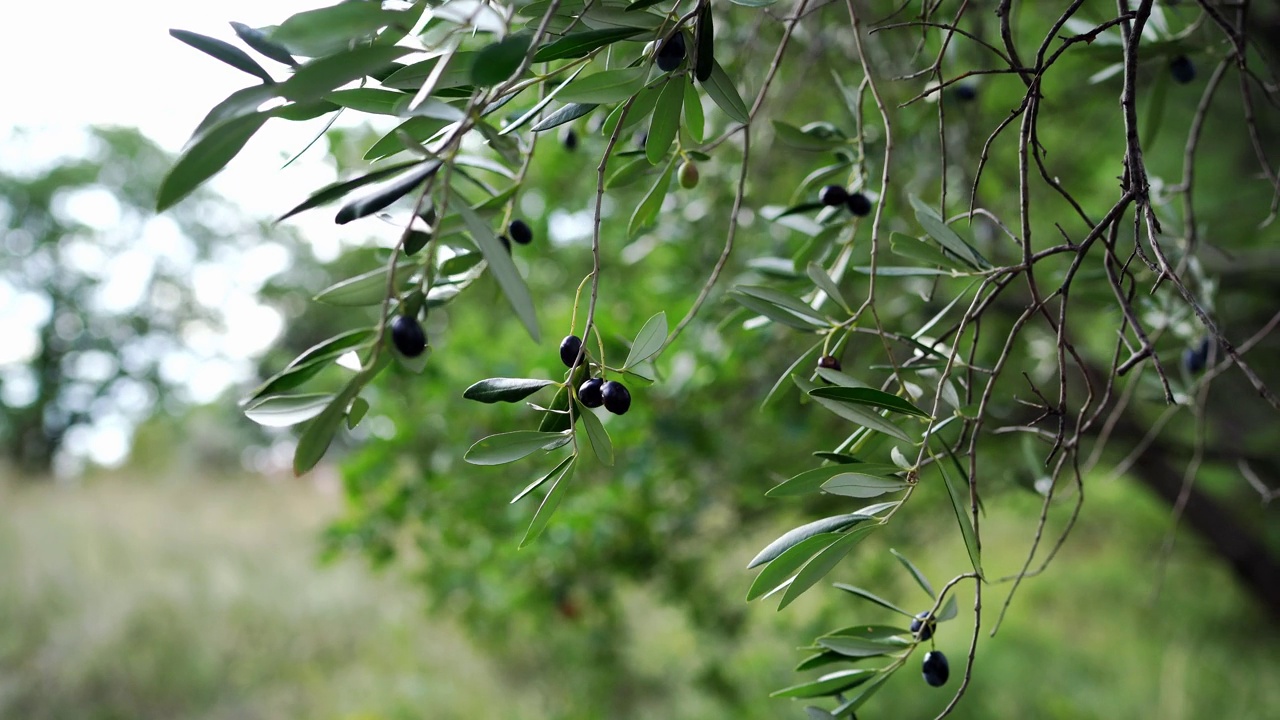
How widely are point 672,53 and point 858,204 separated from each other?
258 mm

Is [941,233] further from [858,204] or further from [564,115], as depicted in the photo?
[564,115]

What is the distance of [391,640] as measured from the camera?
12.8 feet

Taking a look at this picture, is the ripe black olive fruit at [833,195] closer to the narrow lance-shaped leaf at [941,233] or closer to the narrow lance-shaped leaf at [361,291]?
the narrow lance-shaped leaf at [941,233]

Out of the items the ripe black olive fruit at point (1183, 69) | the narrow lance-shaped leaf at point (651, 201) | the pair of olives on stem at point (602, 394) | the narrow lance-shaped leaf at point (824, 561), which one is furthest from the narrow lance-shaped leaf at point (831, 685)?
the ripe black olive fruit at point (1183, 69)

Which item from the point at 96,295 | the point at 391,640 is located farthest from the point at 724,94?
the point at 96,295

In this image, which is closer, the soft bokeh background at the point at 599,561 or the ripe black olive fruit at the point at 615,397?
the ripe black olive fruit at the point at 615,397

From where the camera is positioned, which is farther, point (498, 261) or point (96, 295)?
point (96, 295)

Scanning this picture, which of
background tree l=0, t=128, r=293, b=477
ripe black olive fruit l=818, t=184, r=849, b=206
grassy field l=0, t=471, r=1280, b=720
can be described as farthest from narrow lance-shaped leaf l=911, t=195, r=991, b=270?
background tree l=0, t=128, r=293, b=477

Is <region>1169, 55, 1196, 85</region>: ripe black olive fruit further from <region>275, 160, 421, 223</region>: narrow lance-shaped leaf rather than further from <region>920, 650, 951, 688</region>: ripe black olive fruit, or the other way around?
<region>275, 160, 421, 223</region>: narrow lance-shaped leaf

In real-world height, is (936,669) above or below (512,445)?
below

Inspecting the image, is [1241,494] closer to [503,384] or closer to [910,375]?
[910,375]

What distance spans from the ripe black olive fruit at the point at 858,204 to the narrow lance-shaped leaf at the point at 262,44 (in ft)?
1.38

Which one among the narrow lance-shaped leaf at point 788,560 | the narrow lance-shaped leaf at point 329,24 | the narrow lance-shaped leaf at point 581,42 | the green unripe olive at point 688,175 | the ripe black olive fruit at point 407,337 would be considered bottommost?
the narrow lance-shaped leaf at point 788,560

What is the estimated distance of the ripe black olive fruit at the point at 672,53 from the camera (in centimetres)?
47
